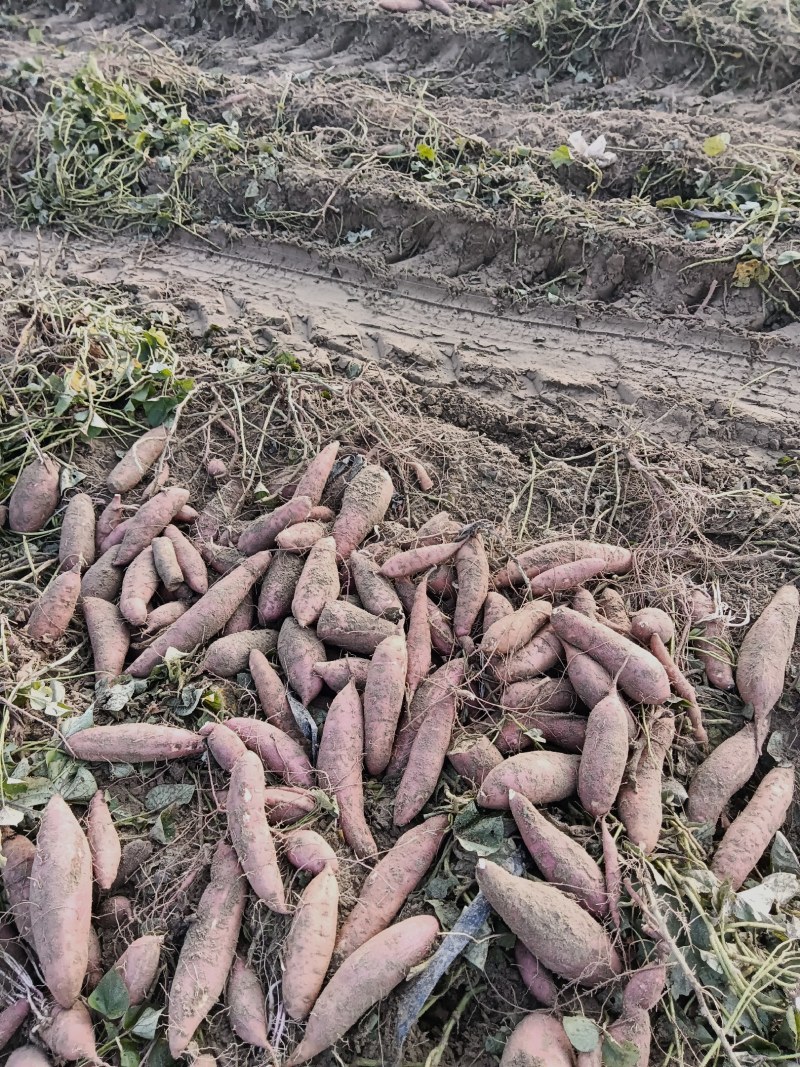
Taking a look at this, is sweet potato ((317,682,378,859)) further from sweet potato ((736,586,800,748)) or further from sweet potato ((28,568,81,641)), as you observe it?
sweet potato ((736,586,800,748))

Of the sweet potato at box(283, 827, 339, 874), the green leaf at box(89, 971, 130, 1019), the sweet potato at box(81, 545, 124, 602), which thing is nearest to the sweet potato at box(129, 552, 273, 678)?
the sweet potato at box(81, 545, 124, 602)

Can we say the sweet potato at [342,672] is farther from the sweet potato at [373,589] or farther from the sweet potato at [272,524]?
the sweet potato at [272,524]

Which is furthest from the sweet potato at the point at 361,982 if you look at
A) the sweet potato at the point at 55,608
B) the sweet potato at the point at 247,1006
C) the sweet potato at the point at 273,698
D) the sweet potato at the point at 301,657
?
the sweet potato at the point at 55,608

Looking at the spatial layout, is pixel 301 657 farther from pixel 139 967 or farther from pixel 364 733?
pixel 139 967

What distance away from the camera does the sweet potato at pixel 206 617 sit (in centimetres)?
282

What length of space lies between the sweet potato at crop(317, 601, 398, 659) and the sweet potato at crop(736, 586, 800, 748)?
1.37 metres

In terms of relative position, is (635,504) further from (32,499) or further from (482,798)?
(32,499)

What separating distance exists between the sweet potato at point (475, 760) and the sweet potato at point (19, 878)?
4.53 feet

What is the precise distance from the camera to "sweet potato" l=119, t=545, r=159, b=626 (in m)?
2.93

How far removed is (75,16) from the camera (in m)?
7.63

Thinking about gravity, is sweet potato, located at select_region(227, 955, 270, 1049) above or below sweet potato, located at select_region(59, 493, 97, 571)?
below

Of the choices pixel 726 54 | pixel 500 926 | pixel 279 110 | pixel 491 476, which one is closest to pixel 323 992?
pixel 500 926

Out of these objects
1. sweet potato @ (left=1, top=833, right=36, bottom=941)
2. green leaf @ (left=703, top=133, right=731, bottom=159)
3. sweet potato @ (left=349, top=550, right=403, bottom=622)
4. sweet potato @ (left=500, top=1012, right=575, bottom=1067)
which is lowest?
sweet potato @ (left=1, top=833, right=36, bottom=941)

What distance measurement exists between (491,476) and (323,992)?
2.28 metres
